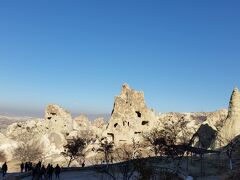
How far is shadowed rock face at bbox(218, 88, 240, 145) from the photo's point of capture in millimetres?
69188

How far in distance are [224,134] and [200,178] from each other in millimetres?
26500

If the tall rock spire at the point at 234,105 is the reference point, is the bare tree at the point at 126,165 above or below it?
below

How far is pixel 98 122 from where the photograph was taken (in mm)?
161625

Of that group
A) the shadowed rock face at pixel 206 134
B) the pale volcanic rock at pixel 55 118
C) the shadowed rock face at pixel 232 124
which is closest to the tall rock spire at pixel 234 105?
the shadowed rock face at pixel 232 124

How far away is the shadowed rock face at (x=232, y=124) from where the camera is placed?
2724 inches

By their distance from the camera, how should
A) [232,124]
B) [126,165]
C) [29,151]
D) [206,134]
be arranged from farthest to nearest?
[29,151] → [206,134] → [232,124] → [126,165]

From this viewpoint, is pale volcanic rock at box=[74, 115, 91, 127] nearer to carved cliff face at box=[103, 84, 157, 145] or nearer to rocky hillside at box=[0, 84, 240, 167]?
rocky hillside at box=[0, 84, 240, 167]

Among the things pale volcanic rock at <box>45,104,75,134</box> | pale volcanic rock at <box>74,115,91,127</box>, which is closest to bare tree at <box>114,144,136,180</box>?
pale volcanic rock at <box>45,104,75,134</box>

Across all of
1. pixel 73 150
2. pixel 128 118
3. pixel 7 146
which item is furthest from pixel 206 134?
pixel 7 146

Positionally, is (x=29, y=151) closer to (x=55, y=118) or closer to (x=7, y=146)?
(x=7, y=146)

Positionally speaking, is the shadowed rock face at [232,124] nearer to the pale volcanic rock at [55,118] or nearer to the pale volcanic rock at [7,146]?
the pale volcanic rock at [55,118]

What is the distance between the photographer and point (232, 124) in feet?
230

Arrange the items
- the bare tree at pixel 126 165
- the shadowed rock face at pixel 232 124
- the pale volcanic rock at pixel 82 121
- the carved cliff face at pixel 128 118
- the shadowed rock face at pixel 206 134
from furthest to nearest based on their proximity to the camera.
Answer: the pale volcanic rock at pixel 82 121, the carved cliff face at pixel 128 118, the shadowed rock face at pixel 206 134, the shadowed rock face at pixel 232 124, the bare tree at pixel 126 165

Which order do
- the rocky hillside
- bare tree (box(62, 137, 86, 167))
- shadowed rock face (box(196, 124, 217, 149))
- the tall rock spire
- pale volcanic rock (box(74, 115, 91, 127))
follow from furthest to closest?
pale volcanic rock (box(74, 115, 91, 127)) < shadowed rock face (box(196, 124, 217, 149)) < the rocky hillside < the tall rock spire < bare tree (box(62, 137, 86, 167))
